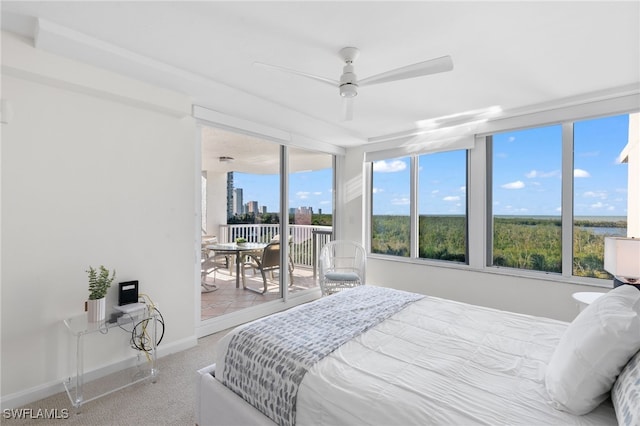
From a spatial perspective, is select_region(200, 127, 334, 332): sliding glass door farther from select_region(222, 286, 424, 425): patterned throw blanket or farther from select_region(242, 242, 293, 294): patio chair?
select_region(222, 286, 424, 425): patterned throw blanket

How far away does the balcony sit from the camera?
3880mm

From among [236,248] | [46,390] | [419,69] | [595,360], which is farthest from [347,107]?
[46,390]

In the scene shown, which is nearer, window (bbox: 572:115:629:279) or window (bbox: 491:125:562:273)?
window (bbox: 572:115:629:279)

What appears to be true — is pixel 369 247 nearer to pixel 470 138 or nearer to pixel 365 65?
pixel 470 138

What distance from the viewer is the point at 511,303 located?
11.3 feet

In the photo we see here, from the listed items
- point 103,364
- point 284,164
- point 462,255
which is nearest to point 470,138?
point 462,255

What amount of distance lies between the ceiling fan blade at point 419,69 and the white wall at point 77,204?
1.84 metres

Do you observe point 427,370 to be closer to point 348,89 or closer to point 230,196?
point 348,89

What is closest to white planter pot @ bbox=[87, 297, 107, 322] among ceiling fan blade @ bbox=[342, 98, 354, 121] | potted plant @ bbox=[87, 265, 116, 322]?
potted plant @ bbox=[87, 265, 116, 322]

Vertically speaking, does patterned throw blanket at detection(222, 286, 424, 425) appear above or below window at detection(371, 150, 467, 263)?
below

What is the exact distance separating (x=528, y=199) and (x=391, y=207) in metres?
1.77

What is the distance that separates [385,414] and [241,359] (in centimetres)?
83

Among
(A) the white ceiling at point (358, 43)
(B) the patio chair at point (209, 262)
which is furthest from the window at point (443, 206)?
(B) the patio chair at point (209, 262)

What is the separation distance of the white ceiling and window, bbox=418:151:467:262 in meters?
1.20
